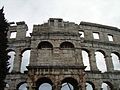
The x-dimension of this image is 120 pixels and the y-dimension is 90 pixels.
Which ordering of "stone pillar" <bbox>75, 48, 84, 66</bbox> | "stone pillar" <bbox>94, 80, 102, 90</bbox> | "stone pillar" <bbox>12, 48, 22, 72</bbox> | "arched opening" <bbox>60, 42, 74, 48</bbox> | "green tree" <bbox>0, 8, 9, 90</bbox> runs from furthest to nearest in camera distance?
"stone pillar" <bbox>12, 48, 22, 72</bbox>
"stone pillar" <bbox>94, 80, 102, 90</bbox>
"arched opening" <bbox>60, 42, 74, 48</bbox>
"stone pillar" <bbox>75, 48, 84, 66</bbox>
"green tree" <bbox>0, 8, 9, 90</bbox>

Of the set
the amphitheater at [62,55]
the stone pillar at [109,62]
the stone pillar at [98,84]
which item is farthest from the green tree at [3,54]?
the stone pillar at [109,62]

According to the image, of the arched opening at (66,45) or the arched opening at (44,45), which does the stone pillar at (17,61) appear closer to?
the arched opening at (44,45)

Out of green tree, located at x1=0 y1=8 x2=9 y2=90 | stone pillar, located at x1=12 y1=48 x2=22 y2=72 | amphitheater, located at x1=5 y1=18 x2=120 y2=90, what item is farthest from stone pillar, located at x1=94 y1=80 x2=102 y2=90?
green tree, located at x1=0 y1=8 x2=9 y2=90

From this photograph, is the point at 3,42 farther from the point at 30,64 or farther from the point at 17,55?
the point at 17,55

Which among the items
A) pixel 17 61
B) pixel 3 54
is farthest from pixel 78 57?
pixel 3 54

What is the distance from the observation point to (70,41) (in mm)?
22109

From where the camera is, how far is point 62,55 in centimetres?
2106

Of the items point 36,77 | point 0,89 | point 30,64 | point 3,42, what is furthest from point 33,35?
point 0,89

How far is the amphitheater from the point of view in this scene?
19.6m

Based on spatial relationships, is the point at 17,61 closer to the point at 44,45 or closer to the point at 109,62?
the point at 44,45

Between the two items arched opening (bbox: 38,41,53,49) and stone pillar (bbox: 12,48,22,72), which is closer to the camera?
arched opening (bbox: 38,41,53,49)

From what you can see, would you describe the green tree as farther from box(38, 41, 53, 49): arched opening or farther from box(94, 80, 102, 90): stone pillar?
box(94, 80, 102, 90): stone pillar

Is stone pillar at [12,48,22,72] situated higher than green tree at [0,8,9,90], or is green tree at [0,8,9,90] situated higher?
stone pillar at [12,48,22,72]

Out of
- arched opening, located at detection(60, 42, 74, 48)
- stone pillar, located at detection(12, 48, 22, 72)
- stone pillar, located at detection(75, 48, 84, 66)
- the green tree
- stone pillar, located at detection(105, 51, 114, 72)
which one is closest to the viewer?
the green tree
